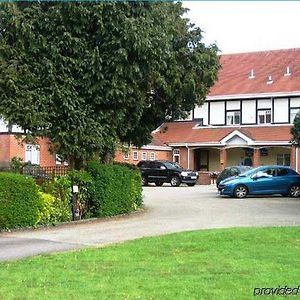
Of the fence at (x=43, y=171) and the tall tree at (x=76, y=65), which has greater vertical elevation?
the tall tree at (x=76, y=65)

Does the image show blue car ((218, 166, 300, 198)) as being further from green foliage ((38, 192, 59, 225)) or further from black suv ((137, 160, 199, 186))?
green foliage ((38, 192, 59, 225))

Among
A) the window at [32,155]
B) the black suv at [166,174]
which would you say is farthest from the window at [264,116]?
the window at [32,155]

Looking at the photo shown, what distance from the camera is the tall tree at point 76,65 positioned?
1673 cm

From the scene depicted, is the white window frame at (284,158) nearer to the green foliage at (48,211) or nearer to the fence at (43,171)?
the fence at (43,171)

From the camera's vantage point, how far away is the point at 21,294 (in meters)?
7.27

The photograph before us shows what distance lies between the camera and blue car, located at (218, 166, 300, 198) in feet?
91.3

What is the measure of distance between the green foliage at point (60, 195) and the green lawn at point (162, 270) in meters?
4.99

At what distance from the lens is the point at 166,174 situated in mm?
40906

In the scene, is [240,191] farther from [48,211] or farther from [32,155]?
[32,155]

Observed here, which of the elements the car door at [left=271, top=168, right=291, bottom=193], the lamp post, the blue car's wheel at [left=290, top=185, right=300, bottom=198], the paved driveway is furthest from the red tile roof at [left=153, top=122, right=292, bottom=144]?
the lamp post

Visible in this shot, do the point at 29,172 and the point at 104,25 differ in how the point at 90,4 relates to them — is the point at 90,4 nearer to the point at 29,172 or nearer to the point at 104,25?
the point at 104,25

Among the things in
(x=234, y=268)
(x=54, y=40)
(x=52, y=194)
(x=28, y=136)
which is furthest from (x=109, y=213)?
(x=234, y=268)

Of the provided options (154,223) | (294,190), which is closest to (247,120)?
(294,190)

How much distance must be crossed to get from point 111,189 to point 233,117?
32.5 metres
